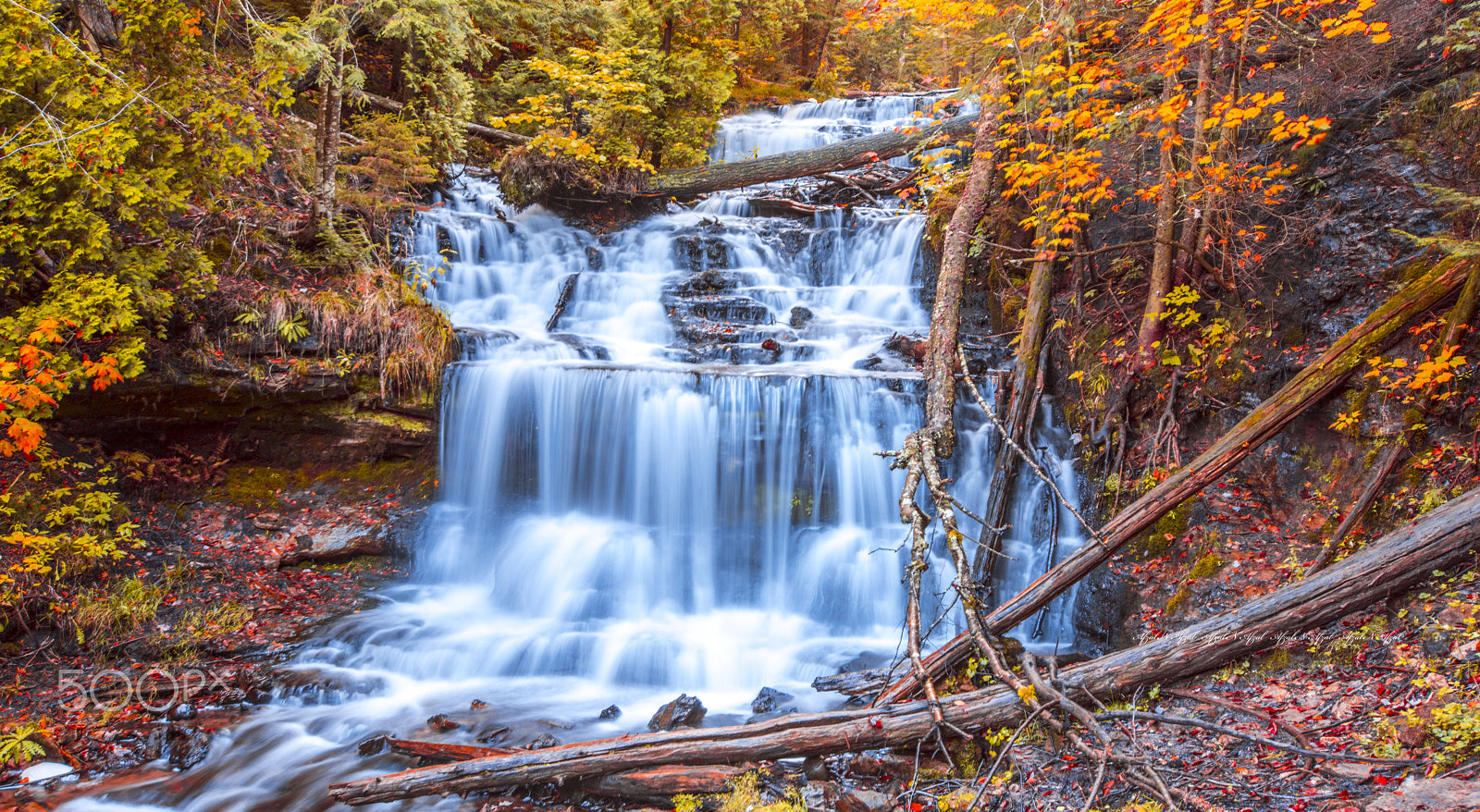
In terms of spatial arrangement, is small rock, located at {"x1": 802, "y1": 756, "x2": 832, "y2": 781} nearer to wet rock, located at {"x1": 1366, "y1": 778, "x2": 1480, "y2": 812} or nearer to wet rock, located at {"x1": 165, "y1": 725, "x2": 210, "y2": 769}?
wet rock, located at {"x1": 1366, "y1": 778, "x2": 1480, "y2": 812}

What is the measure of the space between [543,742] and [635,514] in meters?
3.39

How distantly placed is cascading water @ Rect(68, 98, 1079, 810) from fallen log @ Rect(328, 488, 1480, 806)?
960 millimetres

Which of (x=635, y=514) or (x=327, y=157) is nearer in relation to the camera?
(x=635, y=514)

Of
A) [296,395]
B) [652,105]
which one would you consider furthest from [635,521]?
[652,105]

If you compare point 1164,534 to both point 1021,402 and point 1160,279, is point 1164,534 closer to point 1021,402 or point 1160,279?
point 1021,402

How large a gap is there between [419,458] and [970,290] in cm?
749

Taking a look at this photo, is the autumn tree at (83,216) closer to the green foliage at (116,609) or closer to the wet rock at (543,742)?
the green foliage at (116,609)

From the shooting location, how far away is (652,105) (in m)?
12.4

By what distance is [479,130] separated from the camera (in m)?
13.4

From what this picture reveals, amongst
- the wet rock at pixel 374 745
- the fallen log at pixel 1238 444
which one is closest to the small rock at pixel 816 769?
the fallen log at pixel 1238 444

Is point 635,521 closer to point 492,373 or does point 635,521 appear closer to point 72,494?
point 492,373

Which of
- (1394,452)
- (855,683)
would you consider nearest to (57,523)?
(855,683)

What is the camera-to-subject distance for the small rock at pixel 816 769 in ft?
13.9

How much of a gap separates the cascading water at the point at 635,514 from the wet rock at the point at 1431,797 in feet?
11.6
